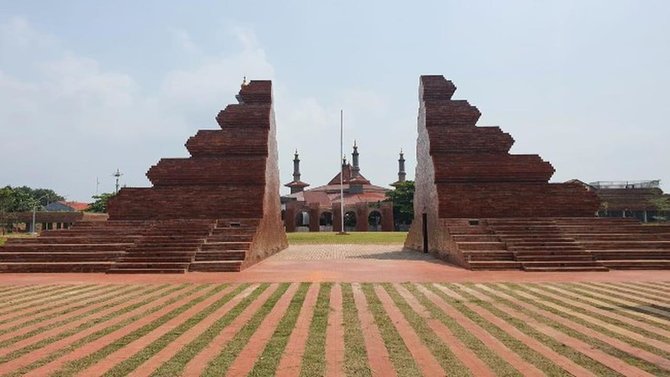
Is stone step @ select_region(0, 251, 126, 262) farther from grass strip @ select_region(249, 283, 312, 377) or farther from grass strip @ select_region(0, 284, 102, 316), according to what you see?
grass strip @ select_region(249, 283, 312, 377)

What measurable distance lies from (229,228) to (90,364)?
38.3 feet

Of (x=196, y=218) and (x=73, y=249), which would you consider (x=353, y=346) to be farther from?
(x=196, y=218)

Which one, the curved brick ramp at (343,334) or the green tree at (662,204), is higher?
the green tree at (662,204)

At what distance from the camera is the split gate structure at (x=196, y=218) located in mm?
13242

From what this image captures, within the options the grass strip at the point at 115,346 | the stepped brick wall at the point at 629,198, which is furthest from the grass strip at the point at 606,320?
the stepped brick wall at the point at 629,198

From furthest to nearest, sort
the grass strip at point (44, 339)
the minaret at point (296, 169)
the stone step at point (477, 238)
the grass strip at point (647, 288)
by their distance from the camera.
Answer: the minaret at point (296, 169)
the stone step at point (477, 238)
the grass strip at point (647, 288)
the grass strip at point (44, 339)

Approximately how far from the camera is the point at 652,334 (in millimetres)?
5078

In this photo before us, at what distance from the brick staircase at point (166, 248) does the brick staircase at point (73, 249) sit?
1.14 ft

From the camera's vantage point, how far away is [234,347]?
459cm

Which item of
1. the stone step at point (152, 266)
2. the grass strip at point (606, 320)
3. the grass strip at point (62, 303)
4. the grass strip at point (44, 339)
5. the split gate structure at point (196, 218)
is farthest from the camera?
the split gate structure at point (196, 218)

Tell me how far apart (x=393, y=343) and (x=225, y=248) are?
1016 centimetres

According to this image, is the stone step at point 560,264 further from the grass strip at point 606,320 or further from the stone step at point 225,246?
the stone step at point 225,246

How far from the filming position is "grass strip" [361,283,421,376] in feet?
12.9

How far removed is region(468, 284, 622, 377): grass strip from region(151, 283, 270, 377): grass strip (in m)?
3.71
